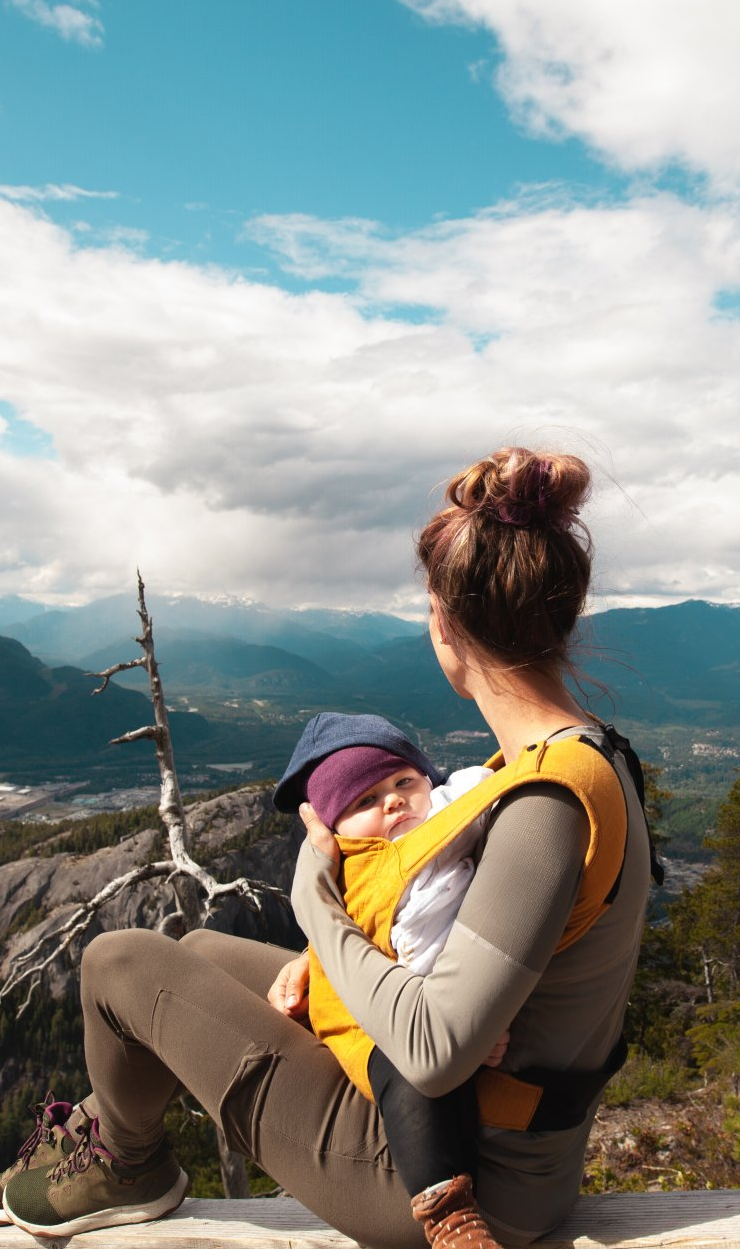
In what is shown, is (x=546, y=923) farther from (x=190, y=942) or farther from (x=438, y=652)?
(x=190, y=942)

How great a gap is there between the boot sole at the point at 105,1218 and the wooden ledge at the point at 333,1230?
0.07 ft

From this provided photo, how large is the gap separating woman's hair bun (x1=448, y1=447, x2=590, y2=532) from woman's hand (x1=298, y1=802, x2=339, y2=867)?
1070 mm

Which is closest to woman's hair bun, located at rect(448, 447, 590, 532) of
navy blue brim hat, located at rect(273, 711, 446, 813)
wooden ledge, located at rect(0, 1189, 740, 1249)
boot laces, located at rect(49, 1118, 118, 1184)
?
navy blue brim hat, located at rect(273, 711, 446, 813)

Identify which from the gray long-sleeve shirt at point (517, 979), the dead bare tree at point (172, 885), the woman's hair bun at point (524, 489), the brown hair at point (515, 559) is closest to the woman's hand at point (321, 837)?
the gray long-sleeve shirt at point (517, 979)

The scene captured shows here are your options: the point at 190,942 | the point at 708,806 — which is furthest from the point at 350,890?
the point at 708,806

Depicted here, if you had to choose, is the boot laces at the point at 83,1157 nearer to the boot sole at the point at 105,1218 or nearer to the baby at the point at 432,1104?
the boot sole at the point at 105,1218

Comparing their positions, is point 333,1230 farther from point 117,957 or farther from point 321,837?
point 321,837

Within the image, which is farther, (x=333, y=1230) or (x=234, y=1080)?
(x=333, y=1230)

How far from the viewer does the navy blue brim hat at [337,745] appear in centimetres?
249

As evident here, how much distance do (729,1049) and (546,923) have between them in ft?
44.3

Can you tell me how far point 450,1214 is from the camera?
1.84 metres

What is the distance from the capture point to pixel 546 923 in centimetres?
157

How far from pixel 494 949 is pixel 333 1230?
5.40 feet

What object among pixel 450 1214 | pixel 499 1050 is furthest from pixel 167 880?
pixel 499 1050
